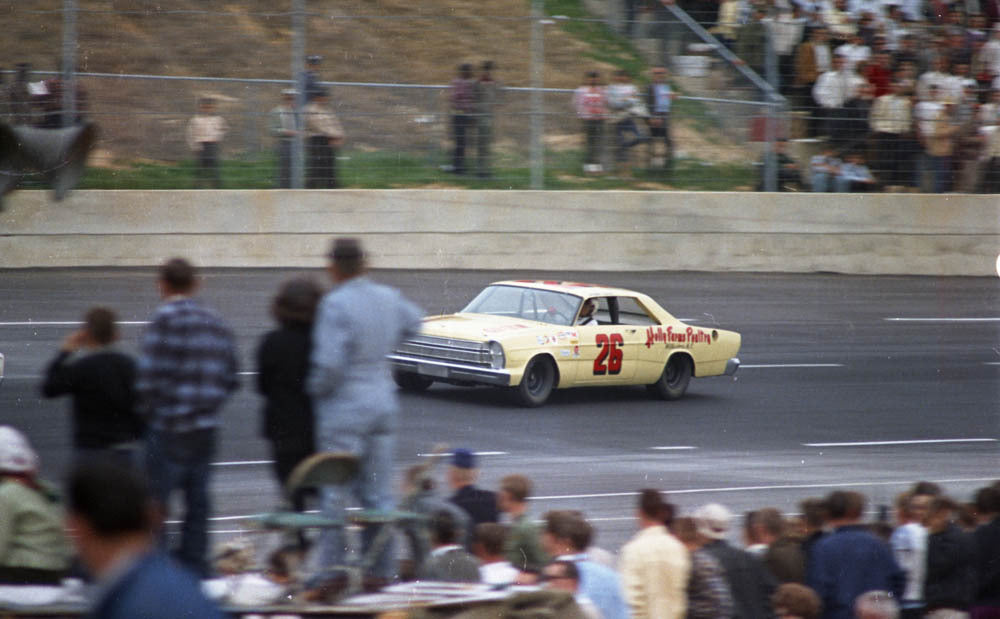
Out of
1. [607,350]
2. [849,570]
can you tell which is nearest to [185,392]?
[849,570]

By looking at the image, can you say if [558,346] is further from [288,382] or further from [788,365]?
[288,382]

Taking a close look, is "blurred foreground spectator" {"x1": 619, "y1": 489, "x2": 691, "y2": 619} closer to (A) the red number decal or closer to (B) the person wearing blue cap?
(B) the person wearing blue cap

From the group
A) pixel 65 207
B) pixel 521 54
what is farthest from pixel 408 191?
pixel 65 207

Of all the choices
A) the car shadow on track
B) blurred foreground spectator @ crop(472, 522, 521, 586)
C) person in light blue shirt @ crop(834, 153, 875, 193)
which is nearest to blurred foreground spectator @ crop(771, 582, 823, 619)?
blurred foreground spectator @ crop(472, 522, 521, 586)

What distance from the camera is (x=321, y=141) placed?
685 inches

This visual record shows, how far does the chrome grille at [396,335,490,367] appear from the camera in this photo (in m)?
12.6

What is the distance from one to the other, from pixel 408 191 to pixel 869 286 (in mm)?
7120

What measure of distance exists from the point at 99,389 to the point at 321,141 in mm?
11912

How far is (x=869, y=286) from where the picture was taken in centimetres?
1984

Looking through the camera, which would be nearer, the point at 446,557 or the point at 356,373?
the point at 446,557

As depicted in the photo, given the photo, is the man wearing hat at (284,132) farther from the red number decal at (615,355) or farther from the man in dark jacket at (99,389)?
the man in dark jacket at (99,389)

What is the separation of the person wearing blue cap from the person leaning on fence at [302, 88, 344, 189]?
11.0 meters

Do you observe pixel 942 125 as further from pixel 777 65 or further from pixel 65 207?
pixel 65 207

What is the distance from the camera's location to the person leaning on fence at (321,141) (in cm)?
1694
